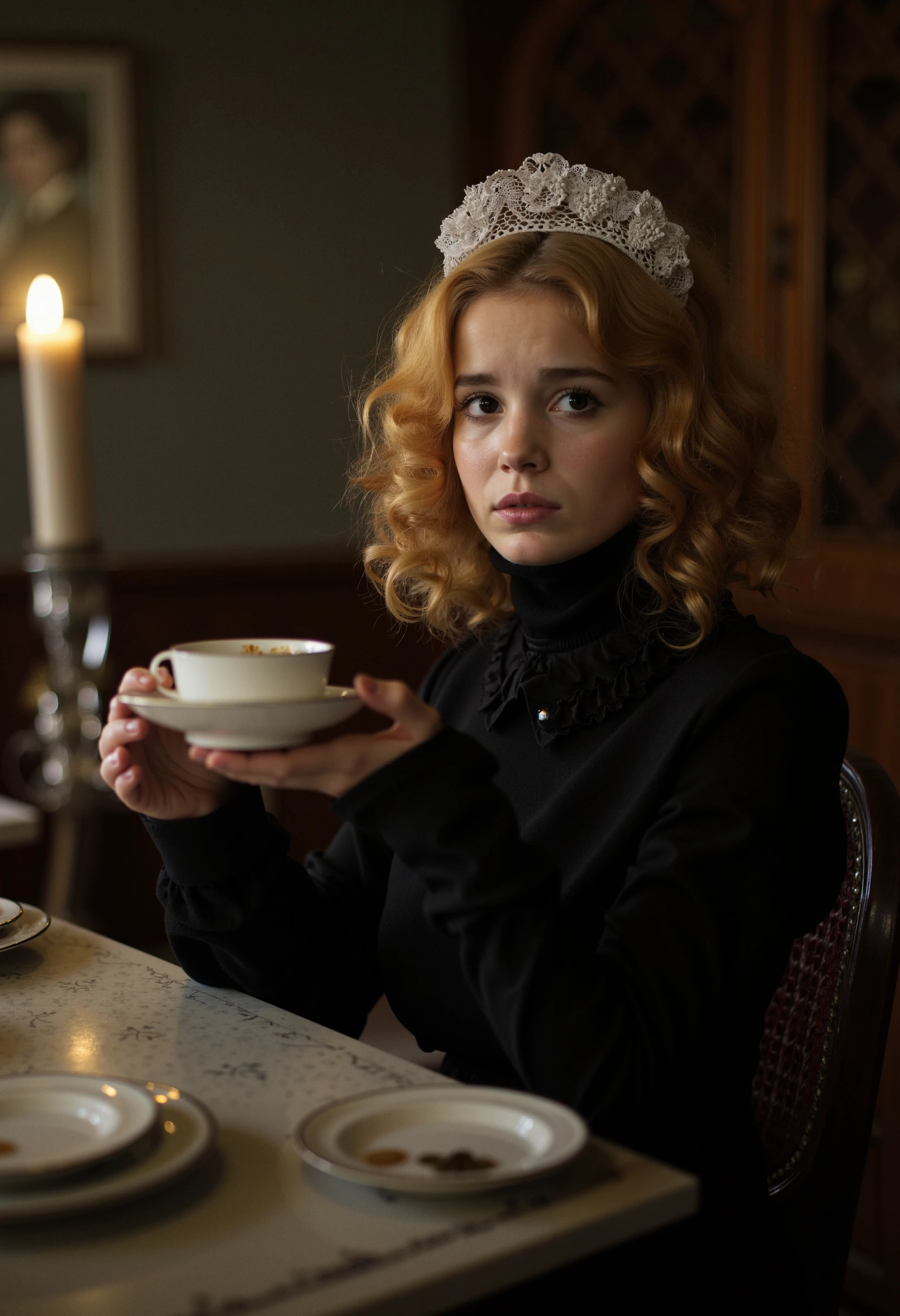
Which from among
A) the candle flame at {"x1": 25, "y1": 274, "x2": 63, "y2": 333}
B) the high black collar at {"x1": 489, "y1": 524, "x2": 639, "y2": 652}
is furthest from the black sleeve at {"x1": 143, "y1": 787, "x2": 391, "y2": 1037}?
the candle flame at {"x1": 25, "y1": 274, "x2": 63, "y2": 333}

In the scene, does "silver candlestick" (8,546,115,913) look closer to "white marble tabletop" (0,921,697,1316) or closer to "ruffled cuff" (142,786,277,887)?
"ruffled cuff" (142,786,277,887)

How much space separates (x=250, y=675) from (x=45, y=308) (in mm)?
1263

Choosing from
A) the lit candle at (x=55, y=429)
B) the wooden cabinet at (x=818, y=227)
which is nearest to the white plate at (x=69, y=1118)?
the lit candle at (x=55, y=429)

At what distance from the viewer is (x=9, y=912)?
1.36 m

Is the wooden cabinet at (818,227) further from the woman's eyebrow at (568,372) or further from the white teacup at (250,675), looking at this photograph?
the white teacup at (250,675)

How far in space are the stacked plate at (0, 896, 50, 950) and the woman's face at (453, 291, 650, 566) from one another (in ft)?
1.88

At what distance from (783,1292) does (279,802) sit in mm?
2657

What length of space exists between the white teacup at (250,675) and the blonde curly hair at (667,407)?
476 millimetres

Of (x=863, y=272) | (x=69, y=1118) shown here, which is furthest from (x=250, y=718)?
(x=863, y=272)

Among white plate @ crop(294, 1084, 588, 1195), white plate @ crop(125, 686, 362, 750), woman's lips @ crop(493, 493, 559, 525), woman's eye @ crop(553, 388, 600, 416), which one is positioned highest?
woman's eye @ crop(553, 388, 600, 416)

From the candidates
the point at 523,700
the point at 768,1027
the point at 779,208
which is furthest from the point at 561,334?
the point at 779,208

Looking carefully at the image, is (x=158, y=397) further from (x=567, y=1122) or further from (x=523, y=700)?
(x=567, y=1122)

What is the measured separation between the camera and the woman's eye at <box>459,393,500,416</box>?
4.53 feet

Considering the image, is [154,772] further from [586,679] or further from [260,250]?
[260,250]
